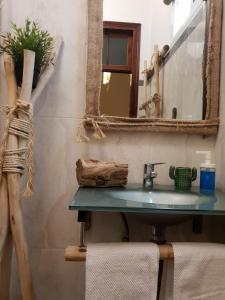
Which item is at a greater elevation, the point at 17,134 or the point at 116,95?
the point at 116,95

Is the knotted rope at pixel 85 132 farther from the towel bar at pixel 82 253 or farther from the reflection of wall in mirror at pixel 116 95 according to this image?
the towel bar at pixel 82 253

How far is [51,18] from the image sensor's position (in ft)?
3.84

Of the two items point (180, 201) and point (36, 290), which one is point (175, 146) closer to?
point (180, 201)

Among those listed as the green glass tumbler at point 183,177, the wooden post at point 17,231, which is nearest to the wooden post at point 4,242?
the wooden post at point 17,231

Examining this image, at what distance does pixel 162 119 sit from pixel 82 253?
2.12 feet

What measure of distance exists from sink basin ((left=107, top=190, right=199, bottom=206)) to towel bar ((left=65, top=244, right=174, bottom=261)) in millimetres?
195

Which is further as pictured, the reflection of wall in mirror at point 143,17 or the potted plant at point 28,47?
the reflection of wall in mirror at point 143,17

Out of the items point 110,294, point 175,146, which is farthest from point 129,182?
point 110,294

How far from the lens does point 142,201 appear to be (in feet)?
3.09

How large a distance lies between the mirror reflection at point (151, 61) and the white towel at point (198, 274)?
1.93 feet

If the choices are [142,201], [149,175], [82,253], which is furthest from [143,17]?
[82,253]

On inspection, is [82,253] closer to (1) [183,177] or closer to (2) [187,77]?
(1) [183,177]

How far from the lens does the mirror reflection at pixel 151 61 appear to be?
119cm

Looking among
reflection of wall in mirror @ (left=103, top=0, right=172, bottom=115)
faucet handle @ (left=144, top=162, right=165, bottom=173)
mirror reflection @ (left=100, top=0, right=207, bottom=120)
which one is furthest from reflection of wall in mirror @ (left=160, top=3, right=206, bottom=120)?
faucet handle @ (left=144, top=162, right=165, bottom=173)
